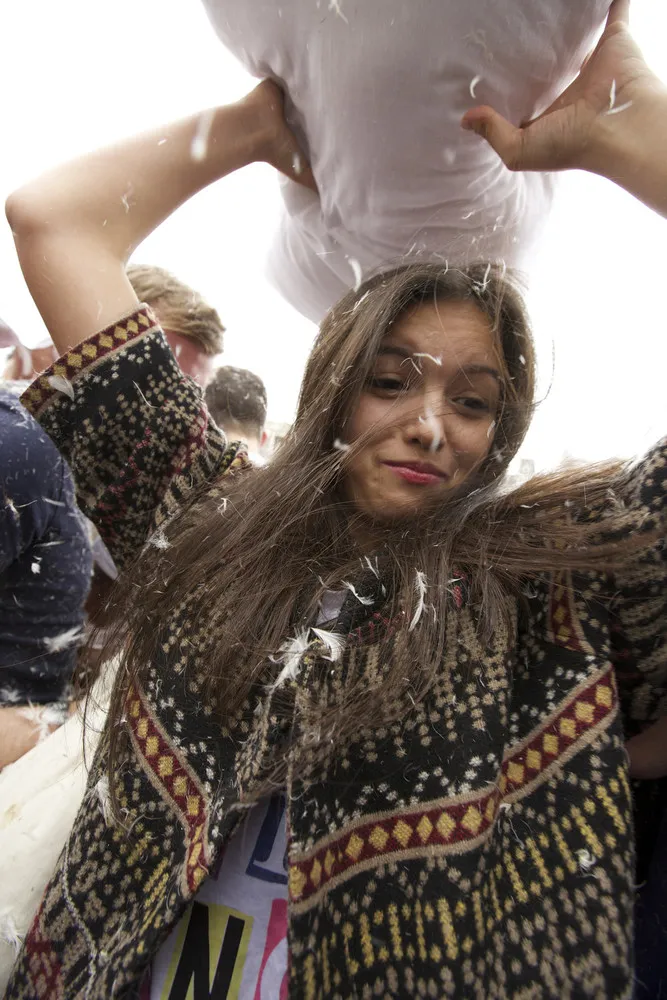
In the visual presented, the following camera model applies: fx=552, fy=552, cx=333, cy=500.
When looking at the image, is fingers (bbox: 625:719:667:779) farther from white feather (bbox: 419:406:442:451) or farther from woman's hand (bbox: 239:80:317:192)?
woman's hand (bbox: 239:80:317:192)

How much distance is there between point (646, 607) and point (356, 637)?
0.32m

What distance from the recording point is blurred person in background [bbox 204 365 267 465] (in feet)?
4.89

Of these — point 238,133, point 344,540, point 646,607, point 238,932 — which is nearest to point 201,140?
point 238,133

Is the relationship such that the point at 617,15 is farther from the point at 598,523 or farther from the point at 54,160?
the point at 54,160

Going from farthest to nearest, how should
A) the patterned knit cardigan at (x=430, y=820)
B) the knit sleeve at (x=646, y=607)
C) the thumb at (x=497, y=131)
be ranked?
the thumb at (x=497, y=131) → the knit sleeve at (x=646, y=607) → the patterned knit cardigan at (x=430, y=820)

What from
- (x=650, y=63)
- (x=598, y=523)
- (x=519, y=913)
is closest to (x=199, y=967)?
(x=519, y=913)

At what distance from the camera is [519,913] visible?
0.51 m

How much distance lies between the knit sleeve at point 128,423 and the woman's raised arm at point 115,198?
0.05 m

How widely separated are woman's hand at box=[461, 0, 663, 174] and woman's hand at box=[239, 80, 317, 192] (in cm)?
28

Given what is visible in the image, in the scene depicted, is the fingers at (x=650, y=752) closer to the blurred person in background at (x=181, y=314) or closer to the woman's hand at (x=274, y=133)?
the woman's hand at (x=274, y=133)

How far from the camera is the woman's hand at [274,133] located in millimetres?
819

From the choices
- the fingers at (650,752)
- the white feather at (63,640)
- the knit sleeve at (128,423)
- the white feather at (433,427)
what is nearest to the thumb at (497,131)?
the white feather at (433,427)

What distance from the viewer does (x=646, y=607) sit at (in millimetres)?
601

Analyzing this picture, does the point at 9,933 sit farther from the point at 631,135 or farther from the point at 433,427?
the point at 631,135
